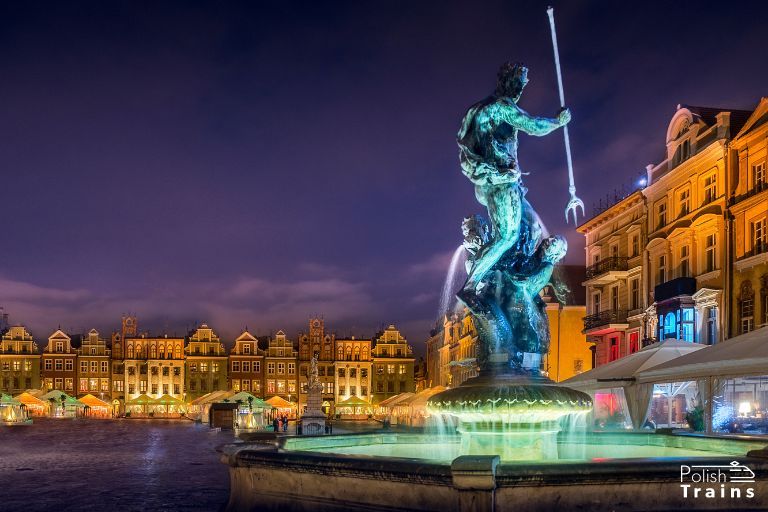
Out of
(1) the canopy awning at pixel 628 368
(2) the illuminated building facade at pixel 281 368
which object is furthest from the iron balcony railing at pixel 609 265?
(2) the illuminated building facade at pixel 281 368

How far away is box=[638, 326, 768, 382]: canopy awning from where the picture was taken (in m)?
17.3

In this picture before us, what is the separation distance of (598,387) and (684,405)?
14.7m

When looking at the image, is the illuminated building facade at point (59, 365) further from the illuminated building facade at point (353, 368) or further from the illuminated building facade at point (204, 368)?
the illuminated building facade at point (353, 368)

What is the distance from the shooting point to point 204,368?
112 metres

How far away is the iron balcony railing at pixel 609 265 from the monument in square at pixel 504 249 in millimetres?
33155

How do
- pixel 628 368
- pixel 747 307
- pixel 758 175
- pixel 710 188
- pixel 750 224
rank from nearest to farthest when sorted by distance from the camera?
1. pixel 628 368
2. pixel 758 175
3. pixel 750 224
4. pixel 747 307
5. pixel 710 188

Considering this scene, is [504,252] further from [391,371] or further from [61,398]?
[391,371]

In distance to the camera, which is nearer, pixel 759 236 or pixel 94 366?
pixel 759 236

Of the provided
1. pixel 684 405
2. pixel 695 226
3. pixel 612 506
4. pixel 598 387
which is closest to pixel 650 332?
pixel 684 405

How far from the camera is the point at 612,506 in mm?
6902

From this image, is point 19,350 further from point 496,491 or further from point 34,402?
point 496,491

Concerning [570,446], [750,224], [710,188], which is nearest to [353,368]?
[710,188]

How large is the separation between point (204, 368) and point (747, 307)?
293ft

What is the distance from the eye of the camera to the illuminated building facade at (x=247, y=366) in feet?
367
